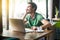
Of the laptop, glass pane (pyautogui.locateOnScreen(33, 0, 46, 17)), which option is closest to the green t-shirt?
the laptop

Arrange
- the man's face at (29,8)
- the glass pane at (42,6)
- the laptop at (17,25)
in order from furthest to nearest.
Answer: the glass pane at (42,6), the man's face at (29,8), the laptop at (17,25)

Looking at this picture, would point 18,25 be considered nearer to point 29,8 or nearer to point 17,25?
point 17,25

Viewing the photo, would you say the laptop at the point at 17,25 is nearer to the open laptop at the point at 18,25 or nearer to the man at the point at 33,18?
the open laptop at the point at 18,25

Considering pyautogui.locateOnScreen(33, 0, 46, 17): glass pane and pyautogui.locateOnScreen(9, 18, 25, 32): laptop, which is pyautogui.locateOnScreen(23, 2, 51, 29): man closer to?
pyautogui.locateOnScreen(9, 18, 25, 32): laptop

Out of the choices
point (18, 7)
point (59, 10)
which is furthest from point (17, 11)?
point (59, 10)

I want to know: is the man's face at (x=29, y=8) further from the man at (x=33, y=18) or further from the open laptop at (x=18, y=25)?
the open laptop at (x=18, y=25)

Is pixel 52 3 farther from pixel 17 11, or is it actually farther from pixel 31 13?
pixel 31 13

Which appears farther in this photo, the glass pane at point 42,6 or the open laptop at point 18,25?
the glass pane at point 42,6

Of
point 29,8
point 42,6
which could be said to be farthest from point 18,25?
point 42,6

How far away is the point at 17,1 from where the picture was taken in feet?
10.6

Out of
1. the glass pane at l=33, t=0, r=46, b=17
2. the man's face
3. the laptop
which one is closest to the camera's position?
the laptop

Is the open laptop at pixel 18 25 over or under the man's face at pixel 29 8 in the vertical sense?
under

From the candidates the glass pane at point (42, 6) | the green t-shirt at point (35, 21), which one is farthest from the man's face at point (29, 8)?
the glass pane at point (42, 6)

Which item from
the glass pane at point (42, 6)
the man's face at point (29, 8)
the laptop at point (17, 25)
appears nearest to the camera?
the laptop at point (17, 25)
